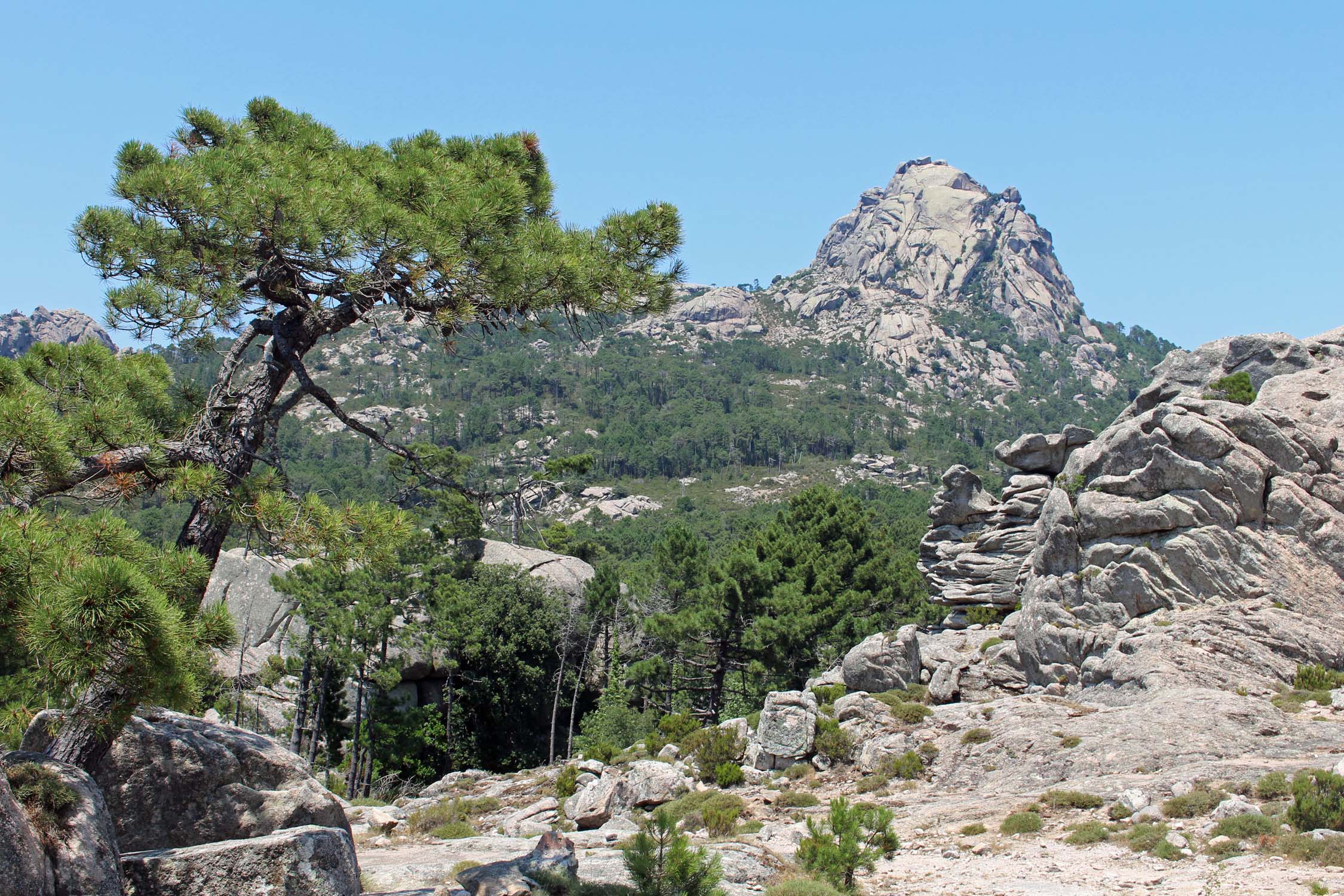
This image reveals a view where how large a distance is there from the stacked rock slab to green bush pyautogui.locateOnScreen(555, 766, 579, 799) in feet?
52.9

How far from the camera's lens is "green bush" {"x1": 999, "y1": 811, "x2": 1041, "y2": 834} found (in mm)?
12047

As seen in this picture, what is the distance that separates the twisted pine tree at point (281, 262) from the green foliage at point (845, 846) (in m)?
6.37

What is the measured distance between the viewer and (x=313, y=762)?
30.7 meters

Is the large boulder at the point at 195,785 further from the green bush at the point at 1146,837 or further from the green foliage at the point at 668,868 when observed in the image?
the green bush at the point at 1146,837

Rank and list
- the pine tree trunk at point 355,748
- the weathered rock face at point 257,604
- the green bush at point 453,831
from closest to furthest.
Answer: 1. the green bush at point 453,831
2. the pine tree trunk at point 355,748
3. the weathered rock face at point 257,604

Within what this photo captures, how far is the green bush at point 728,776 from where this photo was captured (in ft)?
61.1

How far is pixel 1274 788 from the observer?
11.5 meters

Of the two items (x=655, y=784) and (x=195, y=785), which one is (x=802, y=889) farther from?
(x=655, y=784)

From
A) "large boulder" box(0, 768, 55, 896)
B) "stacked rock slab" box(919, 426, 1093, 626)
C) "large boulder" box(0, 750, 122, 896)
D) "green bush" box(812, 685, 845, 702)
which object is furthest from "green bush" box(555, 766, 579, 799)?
"stacked rock slab" box(919, 426, 1093, 626)

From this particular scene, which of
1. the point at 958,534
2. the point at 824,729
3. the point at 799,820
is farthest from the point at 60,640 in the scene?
the point at 958,534

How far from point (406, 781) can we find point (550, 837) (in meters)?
23.9

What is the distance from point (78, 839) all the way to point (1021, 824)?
1159cm

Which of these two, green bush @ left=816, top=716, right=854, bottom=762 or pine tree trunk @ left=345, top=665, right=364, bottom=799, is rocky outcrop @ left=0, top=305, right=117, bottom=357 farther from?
green bush @ left=816, top=716, right=854, bottom=762

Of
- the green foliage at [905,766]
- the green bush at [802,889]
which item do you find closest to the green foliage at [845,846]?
the green bush at [802,889]
